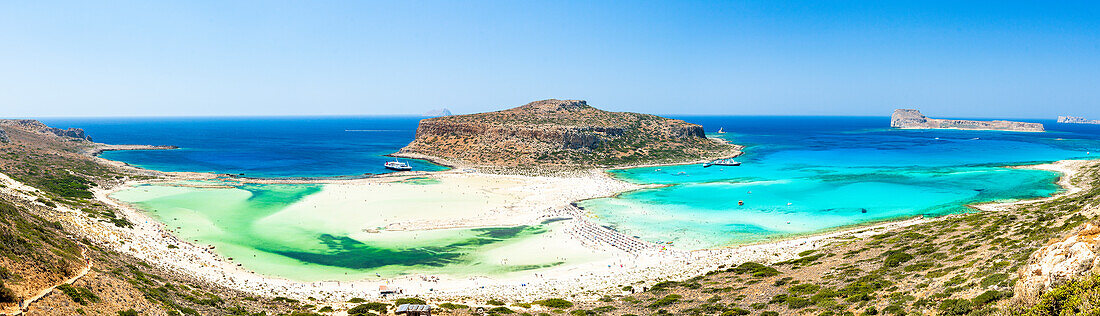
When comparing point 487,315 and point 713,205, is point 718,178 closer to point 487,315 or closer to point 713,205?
point 713,205

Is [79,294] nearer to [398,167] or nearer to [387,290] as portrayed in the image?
[387,290]

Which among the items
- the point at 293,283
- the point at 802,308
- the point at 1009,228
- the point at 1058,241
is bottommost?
the point at 293,283

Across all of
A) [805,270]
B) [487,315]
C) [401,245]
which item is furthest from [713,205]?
[487,315]

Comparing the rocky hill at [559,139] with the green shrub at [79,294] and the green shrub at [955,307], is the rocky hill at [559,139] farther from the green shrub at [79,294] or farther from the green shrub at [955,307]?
the green shrub at [955,307]

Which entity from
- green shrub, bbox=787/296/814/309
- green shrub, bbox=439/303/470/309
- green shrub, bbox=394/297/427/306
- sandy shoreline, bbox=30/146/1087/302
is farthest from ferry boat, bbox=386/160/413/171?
green shrub, bbox=787/296/814/309

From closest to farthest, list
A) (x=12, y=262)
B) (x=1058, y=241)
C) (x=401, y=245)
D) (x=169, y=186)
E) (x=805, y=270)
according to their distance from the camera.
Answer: (x=1058, y=241)
(x=12, y=262)
(x=805, y=270)
(x=401, y=245)
(x=169, y=186)

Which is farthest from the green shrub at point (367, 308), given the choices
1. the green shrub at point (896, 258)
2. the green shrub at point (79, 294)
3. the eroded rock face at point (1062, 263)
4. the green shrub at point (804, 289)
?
the green shrub at point (896, 258)
